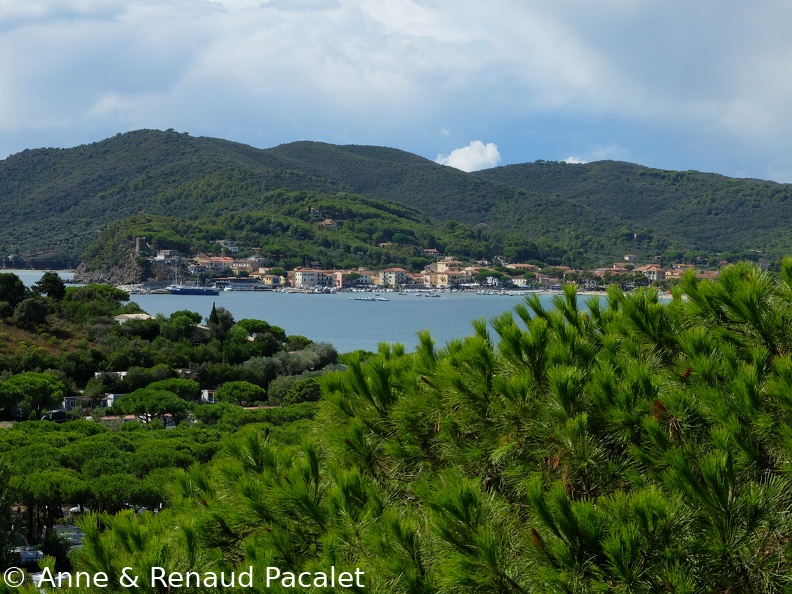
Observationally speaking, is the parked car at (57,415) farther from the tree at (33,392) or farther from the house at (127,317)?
the house at (127,317)

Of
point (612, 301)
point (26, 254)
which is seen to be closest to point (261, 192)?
point (26, 254)

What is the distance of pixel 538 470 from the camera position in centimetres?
280

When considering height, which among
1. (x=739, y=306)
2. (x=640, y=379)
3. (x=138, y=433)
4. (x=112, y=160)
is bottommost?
(x=138, y=433)

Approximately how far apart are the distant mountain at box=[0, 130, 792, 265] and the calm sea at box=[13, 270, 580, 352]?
18.4m

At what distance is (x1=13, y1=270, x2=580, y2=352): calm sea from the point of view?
43281 millimetres

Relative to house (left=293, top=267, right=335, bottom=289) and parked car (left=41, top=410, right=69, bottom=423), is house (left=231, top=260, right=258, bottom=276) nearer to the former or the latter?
house (left=293, top=267, right=335, bottom=289)

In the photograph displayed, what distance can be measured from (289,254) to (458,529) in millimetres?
87832

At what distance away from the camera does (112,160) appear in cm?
12138

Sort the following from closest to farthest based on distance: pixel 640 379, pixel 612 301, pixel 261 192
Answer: pixel 640 379, pixel 612 301, pixel 261 192

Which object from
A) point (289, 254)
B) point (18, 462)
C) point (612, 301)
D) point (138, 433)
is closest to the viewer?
point (612, 301)

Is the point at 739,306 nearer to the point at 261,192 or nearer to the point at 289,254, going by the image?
the point at 289,254

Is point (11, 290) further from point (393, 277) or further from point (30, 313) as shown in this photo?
point (393, 277)

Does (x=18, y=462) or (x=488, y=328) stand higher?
(x=488, y=328)

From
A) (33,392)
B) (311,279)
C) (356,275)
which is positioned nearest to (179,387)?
(33,392)
